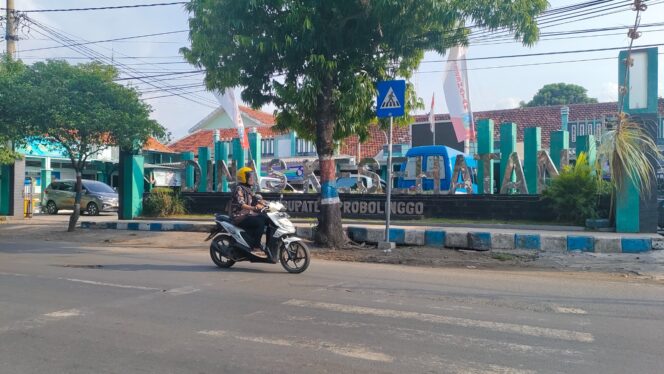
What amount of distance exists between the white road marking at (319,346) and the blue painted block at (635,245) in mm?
8100

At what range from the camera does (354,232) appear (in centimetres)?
1348

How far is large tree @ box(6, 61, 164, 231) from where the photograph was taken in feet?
48.7

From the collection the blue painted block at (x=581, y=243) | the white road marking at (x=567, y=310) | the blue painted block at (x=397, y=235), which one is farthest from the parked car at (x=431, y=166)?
the white road marking at (x=567, y=310)

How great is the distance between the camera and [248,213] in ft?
30.3

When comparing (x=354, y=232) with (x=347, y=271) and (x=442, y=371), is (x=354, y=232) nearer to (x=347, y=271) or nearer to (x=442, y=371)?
(x=347, y=271)

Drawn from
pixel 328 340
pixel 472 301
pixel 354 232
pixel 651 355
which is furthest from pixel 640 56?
pixel 328 340

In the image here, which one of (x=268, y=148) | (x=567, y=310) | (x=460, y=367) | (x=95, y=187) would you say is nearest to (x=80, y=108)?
(x=95, y=187)

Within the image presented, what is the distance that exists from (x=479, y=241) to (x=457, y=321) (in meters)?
6.34

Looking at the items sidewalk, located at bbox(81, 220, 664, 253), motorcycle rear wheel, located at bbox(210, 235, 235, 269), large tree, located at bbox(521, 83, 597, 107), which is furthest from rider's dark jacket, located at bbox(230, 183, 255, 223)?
large tree, located at bbox(521, 83, 597, 107)

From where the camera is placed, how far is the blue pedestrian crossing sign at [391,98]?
36.2 ft

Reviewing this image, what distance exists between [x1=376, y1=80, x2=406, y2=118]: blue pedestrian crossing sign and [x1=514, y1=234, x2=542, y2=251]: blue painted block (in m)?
3.58

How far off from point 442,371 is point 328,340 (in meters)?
1.25

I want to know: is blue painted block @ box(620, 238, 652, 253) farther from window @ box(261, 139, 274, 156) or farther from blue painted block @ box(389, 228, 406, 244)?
window @ box(261, 139, 274, 156)

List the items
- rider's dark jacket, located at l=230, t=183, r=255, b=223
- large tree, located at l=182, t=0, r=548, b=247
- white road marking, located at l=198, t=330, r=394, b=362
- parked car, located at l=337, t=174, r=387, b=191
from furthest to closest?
parked car, located at l=337, t=174, r=387, b=191 → large tree, located at l=182, t=0, r=548, b=247 → rider's dark jacket, located at l=230, t=183, r=255, b=223 → white road marking, located at l=198, t=330, r=394, b=362
